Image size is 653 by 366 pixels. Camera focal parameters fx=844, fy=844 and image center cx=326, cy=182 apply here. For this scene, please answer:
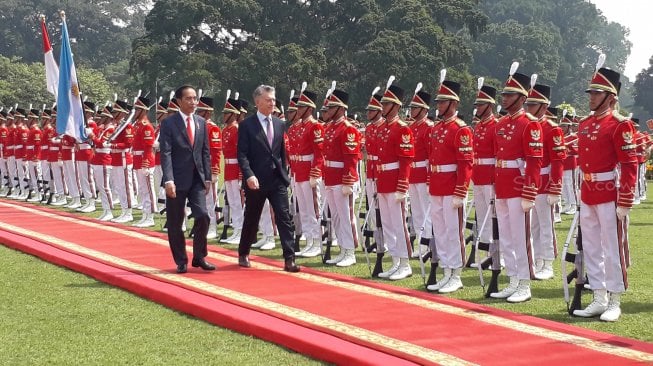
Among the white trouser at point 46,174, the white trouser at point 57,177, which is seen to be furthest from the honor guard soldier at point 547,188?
the white trouser at point 46,174

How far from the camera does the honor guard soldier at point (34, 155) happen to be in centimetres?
1931

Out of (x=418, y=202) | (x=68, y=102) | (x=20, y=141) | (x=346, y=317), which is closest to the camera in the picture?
(x=346, y=317)

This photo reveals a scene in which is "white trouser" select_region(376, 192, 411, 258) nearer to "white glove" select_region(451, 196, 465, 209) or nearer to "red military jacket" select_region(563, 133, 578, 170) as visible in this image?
"white glove" select_region(451, 196, 465, 209)

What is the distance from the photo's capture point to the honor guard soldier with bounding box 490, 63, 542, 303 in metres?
7.55

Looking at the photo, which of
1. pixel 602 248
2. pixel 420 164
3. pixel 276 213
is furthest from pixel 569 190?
pixel 602 248

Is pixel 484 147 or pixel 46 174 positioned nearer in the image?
pixel 484 147

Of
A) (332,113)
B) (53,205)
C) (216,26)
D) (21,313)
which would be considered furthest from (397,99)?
(216,26)

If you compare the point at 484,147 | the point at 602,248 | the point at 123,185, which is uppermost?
the point at 484,147

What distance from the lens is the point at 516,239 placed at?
7730 mm

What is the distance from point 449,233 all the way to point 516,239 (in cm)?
71

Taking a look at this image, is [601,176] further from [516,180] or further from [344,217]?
[344,217]

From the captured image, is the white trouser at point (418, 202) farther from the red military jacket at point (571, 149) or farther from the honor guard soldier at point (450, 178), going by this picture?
the red military jacket at point (571, 149)

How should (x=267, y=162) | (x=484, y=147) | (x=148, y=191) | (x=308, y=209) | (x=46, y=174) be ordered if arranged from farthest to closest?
(x=46, y=174) < (x=148, y=191) < (x=308, y=209) < (x=267, y=162) < (x=484, y=147)

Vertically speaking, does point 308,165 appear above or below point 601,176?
above
